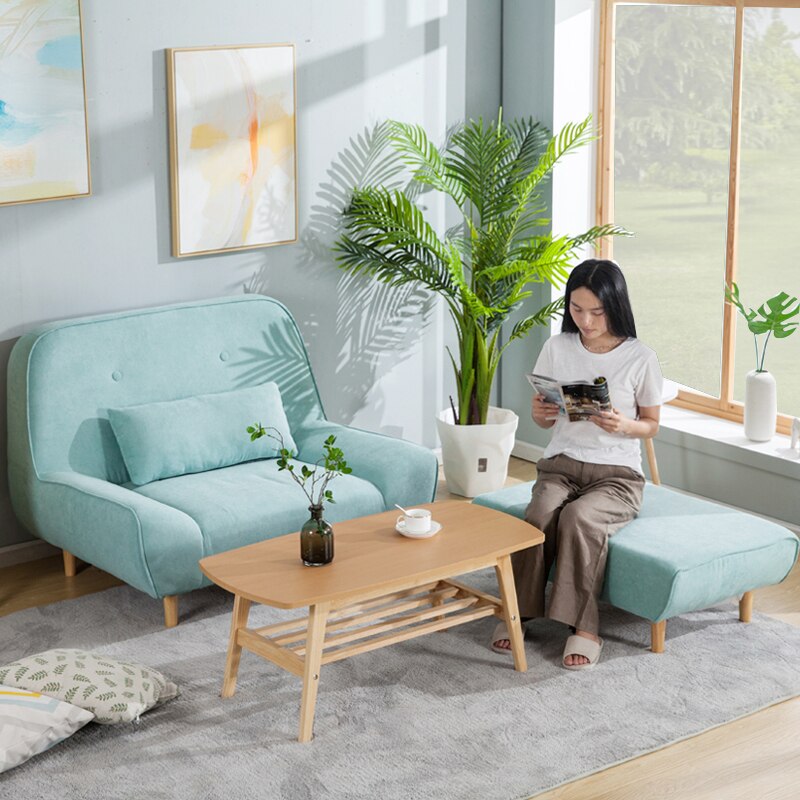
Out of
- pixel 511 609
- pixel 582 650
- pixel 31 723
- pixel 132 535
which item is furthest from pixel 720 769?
pixel 132 535

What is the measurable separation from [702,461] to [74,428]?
8.18 ft

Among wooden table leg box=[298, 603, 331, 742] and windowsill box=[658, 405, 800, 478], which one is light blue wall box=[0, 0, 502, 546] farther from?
wooden table leg box=[298, 603, 331, 742]

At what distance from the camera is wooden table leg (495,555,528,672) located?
12.3 feet

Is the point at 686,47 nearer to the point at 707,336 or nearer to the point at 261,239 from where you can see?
the point at 707,336

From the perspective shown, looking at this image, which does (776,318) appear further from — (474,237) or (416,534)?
(416,534)

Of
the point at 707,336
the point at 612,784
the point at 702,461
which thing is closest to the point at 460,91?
Answer: the point at 707,336

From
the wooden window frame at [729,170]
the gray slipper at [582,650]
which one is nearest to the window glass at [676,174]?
the wooden window frame at [729,170]

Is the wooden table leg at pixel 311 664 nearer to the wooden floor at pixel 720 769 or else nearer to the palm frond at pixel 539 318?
the wooden floor at pixel 720 769

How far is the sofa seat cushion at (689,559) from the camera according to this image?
3746mm

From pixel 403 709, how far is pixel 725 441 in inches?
85.2

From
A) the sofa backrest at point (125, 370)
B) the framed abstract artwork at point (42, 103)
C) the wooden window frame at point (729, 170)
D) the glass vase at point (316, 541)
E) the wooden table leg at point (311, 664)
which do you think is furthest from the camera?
the wooden window frame at point (729, 170)

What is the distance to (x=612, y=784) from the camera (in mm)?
3197

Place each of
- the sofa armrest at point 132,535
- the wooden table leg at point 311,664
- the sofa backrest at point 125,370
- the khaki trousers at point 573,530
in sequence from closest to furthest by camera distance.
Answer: the wooden table leg at point 311,664 < the khaki trousers at point 573,530 < the sofa armrest at point 132,535 < the sofa backrest at point 125,370

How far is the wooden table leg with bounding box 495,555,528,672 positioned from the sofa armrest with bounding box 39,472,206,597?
0.97 meters
